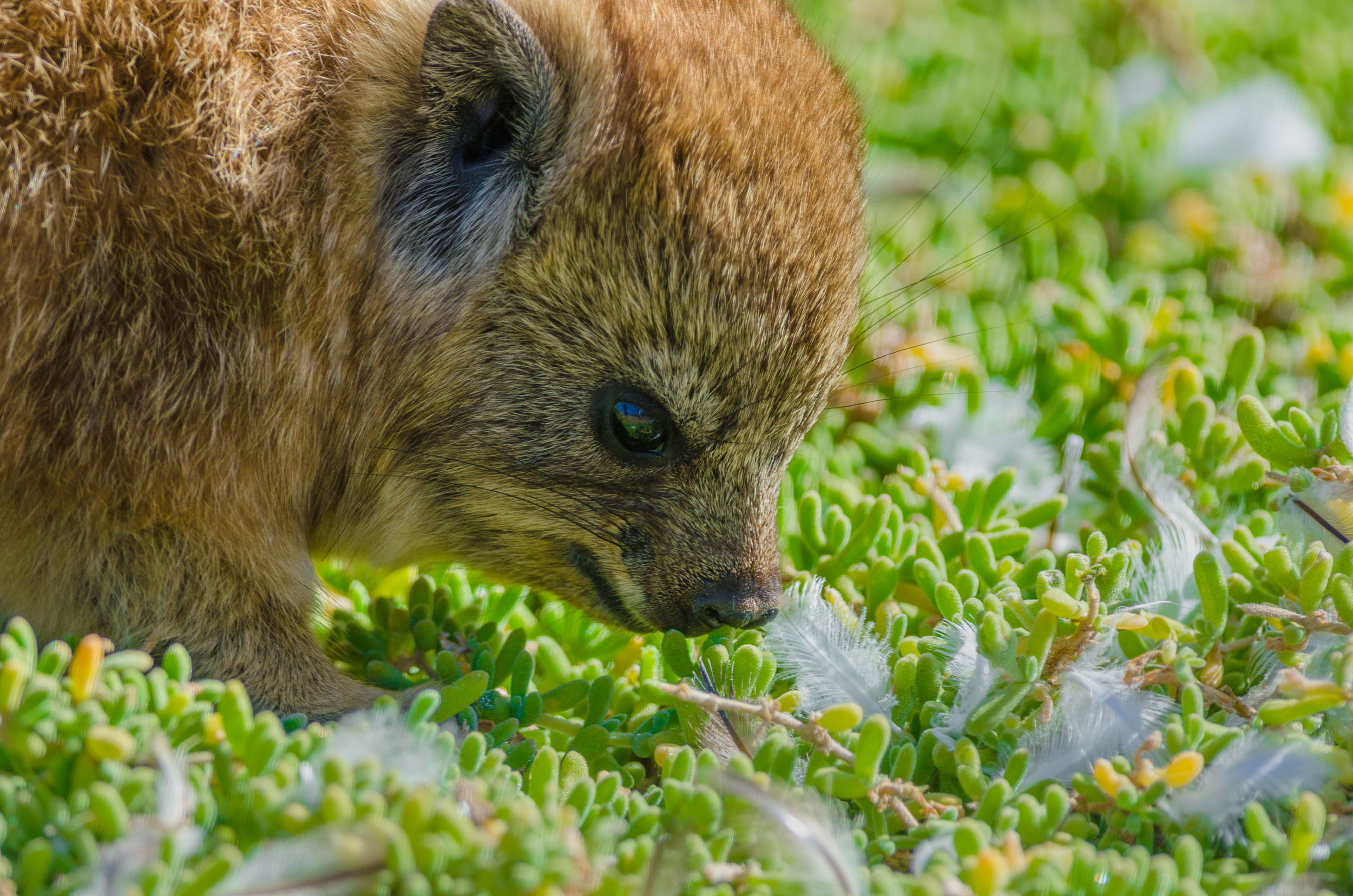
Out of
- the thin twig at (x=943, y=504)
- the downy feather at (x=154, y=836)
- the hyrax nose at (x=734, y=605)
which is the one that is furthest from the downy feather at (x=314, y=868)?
the thin twig at (x=943, y=504)

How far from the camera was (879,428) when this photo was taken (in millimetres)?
3254

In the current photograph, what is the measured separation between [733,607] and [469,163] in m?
1.03

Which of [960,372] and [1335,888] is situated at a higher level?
[960,372]

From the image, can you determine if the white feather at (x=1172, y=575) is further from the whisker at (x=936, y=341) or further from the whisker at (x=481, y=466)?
the whisker at (x=481, y=466)

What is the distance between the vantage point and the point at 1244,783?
1861 millimetres

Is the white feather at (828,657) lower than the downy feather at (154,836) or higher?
lower

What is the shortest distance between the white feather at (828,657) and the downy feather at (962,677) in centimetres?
11

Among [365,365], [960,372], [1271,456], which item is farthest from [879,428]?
[365,365]

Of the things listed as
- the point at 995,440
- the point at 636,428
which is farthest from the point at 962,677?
the point at 995,440

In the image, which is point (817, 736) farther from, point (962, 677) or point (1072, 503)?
point (1072, 503)

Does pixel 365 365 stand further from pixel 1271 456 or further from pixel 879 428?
pixel 1271 456

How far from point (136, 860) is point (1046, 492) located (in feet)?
6.99

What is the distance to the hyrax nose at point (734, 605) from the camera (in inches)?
98.4

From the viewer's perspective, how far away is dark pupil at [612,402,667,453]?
2.49 meters
